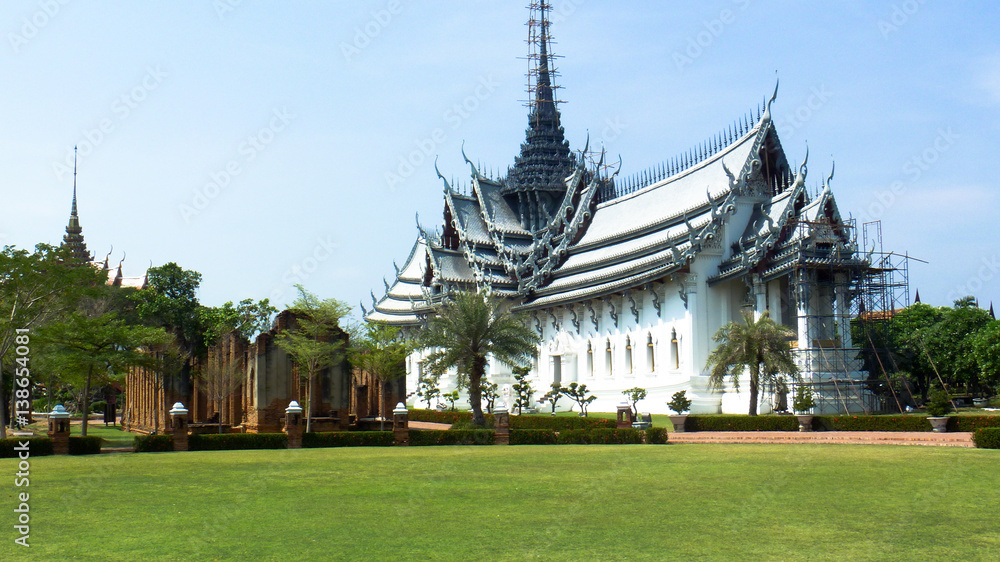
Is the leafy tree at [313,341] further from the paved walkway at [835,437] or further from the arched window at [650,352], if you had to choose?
the arched window at [650,352]

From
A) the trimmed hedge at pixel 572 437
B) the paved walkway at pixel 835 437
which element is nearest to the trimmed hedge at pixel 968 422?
the paved walkway at pixel 835 437

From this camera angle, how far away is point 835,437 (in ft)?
87.3

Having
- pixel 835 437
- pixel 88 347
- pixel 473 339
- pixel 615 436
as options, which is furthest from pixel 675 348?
pixel 88 347

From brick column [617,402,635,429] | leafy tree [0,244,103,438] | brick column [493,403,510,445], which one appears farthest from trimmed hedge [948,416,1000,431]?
leafy tree [0,244,103,438]

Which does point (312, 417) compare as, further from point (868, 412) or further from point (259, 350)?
point (868, 412)

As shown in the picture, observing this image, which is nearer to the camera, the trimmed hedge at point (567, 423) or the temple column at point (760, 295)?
the trimmed hedge at point (567, 423)

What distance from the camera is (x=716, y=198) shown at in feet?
144

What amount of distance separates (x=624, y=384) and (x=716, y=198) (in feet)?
33.2

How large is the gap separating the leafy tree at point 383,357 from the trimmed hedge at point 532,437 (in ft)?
37.0

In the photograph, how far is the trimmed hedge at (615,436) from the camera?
27406 millimetres

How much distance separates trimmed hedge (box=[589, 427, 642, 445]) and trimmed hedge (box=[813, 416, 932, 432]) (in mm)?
5931

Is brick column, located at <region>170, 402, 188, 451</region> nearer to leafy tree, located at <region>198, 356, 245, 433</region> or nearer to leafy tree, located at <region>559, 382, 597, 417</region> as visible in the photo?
leafy tree, located at <region>198, 356, 245, 433</region>

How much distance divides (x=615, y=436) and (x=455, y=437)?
470 cm

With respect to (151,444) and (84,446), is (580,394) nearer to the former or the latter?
(151,444)
